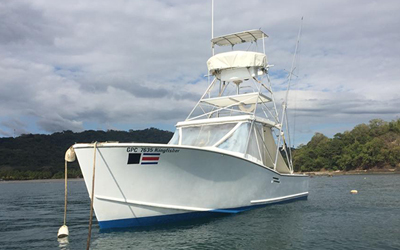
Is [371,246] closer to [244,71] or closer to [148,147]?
[148,147]

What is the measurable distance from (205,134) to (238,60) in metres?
4.22

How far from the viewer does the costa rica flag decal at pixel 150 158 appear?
991 cm

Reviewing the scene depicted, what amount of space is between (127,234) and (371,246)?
21.6ft

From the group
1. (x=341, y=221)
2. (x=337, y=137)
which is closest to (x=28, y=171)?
(x=337, y=137)

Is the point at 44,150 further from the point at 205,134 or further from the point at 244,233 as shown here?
the point at 244,233

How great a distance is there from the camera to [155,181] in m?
10.2

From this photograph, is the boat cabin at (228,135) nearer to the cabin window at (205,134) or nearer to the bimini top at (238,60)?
the cabin window at (205,134)

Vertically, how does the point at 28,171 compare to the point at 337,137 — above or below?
below

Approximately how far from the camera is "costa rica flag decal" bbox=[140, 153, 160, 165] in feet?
32.5

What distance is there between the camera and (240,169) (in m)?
11.9

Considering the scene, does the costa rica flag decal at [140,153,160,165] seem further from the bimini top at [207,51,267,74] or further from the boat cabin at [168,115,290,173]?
the bimini top at [207,51,267,74]

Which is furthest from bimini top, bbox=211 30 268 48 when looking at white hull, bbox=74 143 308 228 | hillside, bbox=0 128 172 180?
hillside, bbox=0 128 172 180

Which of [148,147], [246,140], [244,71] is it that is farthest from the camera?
[244,71]

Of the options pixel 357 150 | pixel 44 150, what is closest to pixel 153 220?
pixel 357 150
